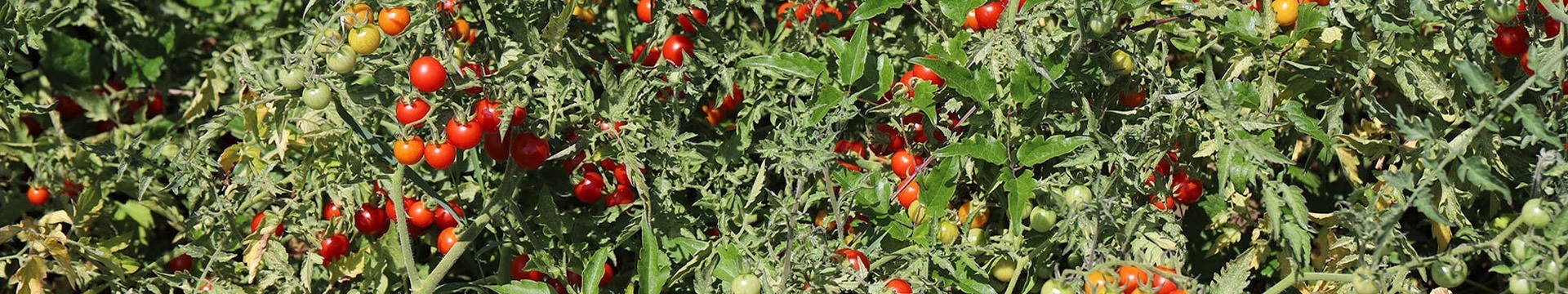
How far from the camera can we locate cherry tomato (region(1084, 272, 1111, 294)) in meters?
1.44

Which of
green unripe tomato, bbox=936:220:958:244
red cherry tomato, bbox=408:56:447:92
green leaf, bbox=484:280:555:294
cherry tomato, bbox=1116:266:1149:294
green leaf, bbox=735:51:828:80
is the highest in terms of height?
red cherry tomato, bbox=408:56:447:92

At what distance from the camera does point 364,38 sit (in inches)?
65.2

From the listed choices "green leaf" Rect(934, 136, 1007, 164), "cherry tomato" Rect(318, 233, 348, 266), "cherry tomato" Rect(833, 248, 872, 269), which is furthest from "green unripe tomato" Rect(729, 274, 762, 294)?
"cherry tomato" Rect(318, 233, 348, 266)

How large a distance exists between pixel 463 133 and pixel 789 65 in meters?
0.46

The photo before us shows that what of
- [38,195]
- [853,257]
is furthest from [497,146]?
[38,195]

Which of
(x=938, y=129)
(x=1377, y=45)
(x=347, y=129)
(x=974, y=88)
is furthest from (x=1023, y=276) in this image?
(x=347, y=129)

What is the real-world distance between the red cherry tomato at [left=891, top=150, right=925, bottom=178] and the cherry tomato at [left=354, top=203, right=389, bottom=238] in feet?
2.84

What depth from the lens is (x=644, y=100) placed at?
1.95 meters

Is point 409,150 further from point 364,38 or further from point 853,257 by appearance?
point 853,257

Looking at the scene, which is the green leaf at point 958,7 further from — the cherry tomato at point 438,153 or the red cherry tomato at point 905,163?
the cherry tomato at point 438,153

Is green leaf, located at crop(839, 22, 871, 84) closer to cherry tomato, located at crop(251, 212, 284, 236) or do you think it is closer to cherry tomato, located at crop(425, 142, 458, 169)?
cherry tomato, located at crop(425, 142, 458, 169)

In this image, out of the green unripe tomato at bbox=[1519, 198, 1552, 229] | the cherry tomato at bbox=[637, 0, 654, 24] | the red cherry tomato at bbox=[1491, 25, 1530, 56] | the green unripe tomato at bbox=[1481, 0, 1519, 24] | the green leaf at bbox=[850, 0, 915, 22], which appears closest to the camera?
the green unripe tomato at bbox=[1519, 198, 1552, 229]

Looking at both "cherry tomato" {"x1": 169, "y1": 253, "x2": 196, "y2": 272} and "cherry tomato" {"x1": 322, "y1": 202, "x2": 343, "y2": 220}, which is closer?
"cherry tomato" {"x1": 322, "y1": 202, "x2": 343, "y2": 220}

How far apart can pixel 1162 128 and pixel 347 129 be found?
1202 millimetres
